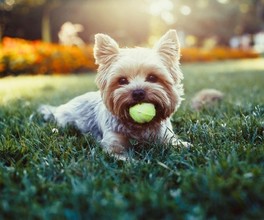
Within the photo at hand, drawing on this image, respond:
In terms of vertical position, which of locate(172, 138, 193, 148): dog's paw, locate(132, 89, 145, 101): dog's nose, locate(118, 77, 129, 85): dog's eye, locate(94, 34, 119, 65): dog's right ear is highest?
locate(94, 34, 119, 65): dog's right ear

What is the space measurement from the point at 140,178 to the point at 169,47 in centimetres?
188

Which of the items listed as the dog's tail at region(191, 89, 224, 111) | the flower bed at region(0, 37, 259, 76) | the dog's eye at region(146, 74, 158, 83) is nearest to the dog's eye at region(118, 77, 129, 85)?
the dog's eye at region(146, 74, 158, 83)

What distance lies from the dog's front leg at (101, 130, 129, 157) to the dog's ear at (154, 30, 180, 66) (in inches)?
37.8

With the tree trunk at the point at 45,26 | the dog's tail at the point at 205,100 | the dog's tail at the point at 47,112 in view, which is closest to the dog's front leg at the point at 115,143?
the dog's tail at the point at 47,112

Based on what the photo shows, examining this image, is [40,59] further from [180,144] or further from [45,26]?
[180,144]

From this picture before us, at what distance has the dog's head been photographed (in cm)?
429

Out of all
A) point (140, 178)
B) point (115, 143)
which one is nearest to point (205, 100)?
point (115, 143)

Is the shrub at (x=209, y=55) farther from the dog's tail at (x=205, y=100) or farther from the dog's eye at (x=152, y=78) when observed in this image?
the dog's eye at (x=152, y=78)

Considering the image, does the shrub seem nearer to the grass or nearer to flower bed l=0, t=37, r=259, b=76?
flower bed l=0, t=37, r=259, b=76

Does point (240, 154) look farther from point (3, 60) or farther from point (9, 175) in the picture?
point (3, 60)

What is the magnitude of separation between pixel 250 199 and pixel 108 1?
1228 inches

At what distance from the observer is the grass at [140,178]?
8.60ft

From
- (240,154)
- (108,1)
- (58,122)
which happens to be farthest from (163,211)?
(108,1)

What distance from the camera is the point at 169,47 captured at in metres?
4.67
